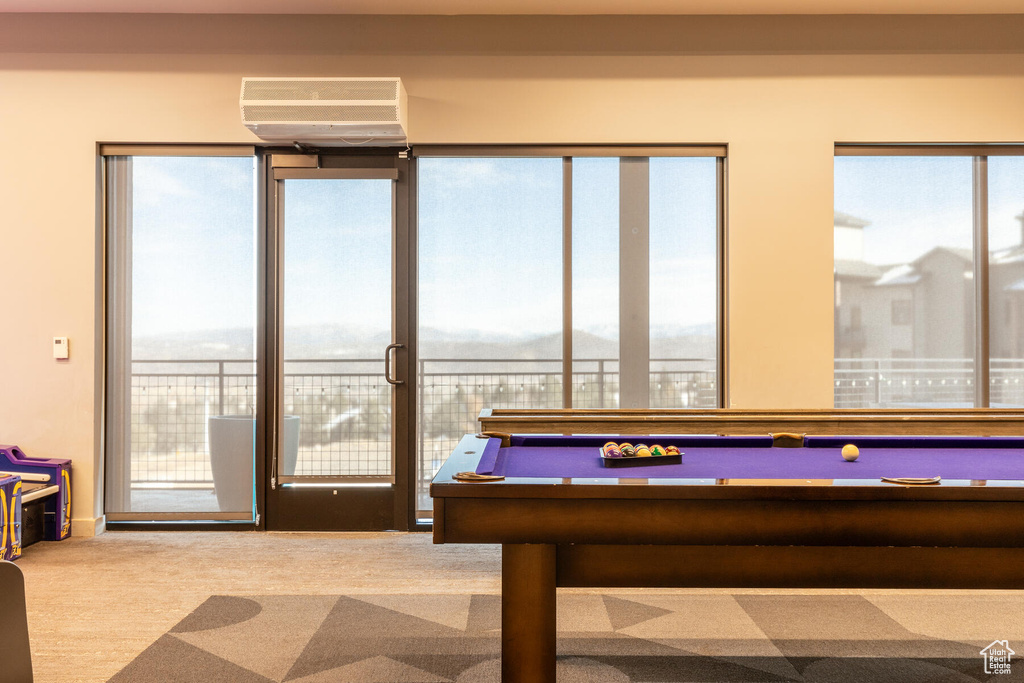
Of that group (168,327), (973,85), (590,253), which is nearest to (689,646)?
(590,253)

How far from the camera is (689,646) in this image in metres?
2.46

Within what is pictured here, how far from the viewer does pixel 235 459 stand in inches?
165

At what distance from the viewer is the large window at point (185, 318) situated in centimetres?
418

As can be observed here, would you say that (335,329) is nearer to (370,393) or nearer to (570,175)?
(370,393)

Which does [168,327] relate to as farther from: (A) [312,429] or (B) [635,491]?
(B) [635,491]

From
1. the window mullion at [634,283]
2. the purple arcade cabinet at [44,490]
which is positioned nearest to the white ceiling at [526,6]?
the window mullion at [634,283]

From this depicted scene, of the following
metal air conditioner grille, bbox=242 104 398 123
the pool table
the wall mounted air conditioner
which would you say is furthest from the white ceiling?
the pool table

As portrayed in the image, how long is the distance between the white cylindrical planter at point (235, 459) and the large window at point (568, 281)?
33.2 inches

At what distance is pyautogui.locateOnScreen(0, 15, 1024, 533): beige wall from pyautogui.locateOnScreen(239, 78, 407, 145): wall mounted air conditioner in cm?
30

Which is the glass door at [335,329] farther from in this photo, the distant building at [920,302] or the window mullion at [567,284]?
the distant building at [920,302]

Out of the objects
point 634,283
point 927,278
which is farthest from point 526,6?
point 927,278

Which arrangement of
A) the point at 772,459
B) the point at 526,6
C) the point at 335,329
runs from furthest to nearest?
the point at 335,329 → the point at 526,6 → the point at 772,459

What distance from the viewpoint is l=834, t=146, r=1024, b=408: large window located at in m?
4.16

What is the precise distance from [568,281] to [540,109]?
1039 mm
